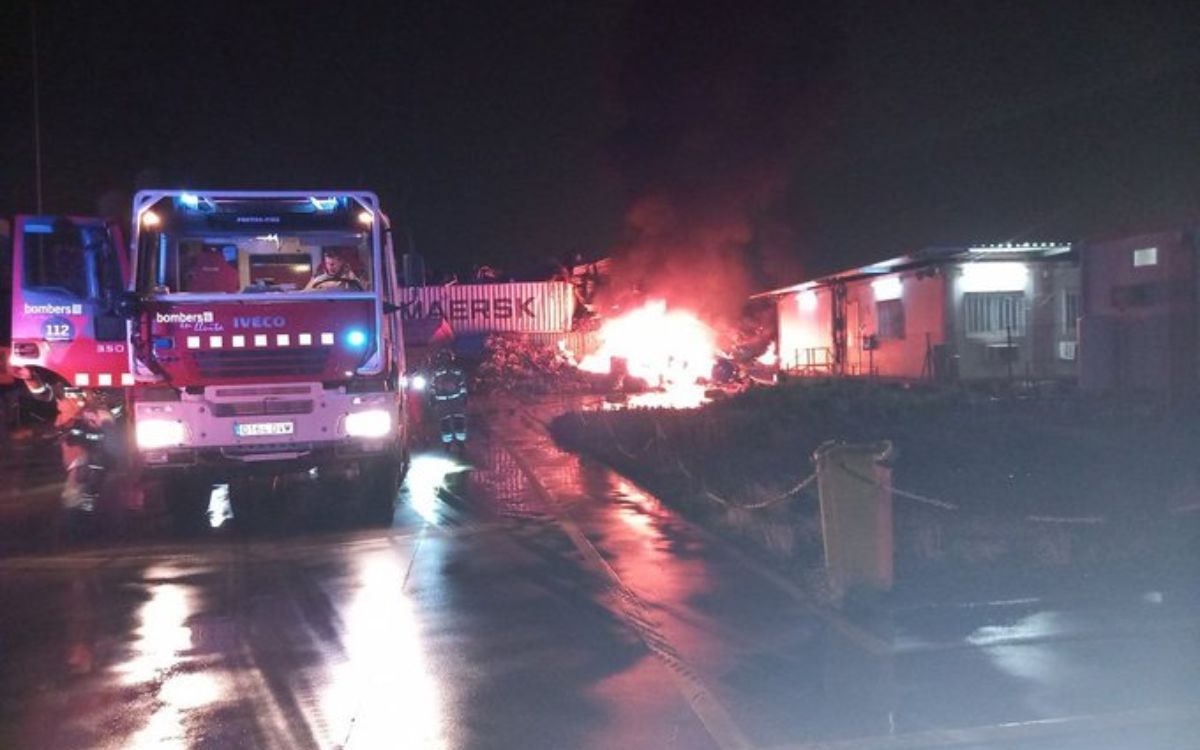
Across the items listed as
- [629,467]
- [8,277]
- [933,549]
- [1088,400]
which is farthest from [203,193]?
[1088,400]

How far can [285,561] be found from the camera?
10047 millimetres

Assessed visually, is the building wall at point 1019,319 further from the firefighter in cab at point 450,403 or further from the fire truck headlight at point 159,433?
the fire truck headlight at point 159,433

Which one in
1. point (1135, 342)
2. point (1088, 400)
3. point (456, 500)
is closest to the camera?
point (456, 500)

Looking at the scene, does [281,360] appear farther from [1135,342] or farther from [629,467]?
[1135,342]

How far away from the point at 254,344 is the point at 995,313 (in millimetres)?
20798

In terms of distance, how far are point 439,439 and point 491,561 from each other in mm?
11598

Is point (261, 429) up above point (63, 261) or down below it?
below

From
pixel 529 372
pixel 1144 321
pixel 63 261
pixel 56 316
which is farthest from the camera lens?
pixel 529 372

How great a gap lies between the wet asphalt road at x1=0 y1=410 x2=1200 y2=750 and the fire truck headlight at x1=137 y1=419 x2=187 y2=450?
1443 mm

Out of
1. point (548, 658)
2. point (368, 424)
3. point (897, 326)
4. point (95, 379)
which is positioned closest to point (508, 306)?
point (897, 326)

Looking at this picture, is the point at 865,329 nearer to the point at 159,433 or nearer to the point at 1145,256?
the point at 1145,256

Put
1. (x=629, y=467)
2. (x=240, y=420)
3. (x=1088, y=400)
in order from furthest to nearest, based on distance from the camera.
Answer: (x=1088, y=400)
(x=629, y=467)
(x=240, y=420)

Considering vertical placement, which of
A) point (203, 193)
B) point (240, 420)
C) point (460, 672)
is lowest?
point (460, 672)

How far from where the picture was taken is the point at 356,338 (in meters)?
11.7
